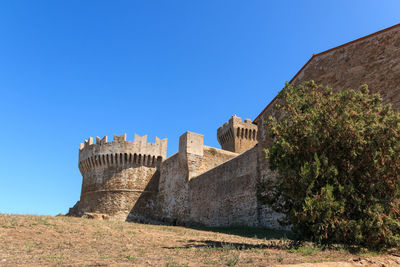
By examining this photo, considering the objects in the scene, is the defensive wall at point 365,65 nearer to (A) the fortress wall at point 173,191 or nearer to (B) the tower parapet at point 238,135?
(A) the fortress wall at point 173,191

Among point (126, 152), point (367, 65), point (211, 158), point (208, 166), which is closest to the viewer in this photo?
point (367, 65)

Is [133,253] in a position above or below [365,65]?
below

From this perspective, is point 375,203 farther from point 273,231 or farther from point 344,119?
point 273,231

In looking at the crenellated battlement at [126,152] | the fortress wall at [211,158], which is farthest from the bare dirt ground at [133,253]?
the crenellated battlement at [126,152]

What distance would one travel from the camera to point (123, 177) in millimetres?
26859

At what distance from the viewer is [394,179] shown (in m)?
6.90

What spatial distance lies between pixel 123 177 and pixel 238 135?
13129mm

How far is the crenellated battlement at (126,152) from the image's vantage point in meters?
27.2

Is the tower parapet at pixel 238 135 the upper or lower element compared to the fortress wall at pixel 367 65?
upper

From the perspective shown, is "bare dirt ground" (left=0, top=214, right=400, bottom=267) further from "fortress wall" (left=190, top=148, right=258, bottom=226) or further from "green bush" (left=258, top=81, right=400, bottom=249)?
"fortress wall" (left=190, top=148, right=258, bottom=226)

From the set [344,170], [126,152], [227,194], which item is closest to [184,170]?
[227,194]

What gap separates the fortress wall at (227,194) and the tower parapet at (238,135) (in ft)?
43.0

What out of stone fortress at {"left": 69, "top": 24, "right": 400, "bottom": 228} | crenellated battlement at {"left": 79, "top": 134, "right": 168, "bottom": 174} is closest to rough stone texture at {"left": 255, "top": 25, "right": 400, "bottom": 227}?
stone fortress at {"left": 69, "top": 24, "right": 400, "bottom": 228}

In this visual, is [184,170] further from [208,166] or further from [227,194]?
[227,194]
